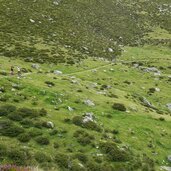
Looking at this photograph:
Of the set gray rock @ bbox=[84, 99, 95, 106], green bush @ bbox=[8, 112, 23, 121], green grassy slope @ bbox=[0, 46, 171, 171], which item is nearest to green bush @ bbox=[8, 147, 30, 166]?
green grassy slope @ bbox=[0, 46, 171, 171]

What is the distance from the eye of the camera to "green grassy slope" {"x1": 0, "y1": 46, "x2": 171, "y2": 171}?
1032 inches

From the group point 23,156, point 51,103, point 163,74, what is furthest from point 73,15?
point 23,156

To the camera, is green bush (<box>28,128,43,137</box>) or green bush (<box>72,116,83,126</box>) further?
green bush (<box>72,116,83,126</box>)

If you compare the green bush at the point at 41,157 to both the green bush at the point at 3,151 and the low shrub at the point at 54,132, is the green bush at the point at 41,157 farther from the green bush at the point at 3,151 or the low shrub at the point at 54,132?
the low shrub at the point at 54,132

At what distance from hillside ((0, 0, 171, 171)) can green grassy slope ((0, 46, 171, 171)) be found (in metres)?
0.08

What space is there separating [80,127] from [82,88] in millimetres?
14501

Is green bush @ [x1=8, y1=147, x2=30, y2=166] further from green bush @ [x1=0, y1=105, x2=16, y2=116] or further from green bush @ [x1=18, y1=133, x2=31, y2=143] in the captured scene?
green bush @ [x1=0, y1=105, x2=16, y2=116]

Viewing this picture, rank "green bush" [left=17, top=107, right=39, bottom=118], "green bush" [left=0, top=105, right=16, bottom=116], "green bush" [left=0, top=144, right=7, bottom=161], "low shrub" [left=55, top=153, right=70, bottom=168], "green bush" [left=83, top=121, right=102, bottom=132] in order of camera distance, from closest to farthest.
Answer: 1. "green bush" [left=0, top=144, right=7, bottom=161]
2. "low shrub" [left=55, top=153, right=70, bottom=168]
3. "green bush" [left=0, top=105, right=16, bottom=116]
4. "green bush" [left=17, top=107, right=39, bottom=118]
5. "green bush" [left=83, top=121, right=102, bottom=132]

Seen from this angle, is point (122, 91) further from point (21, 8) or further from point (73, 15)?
point (73, 15)

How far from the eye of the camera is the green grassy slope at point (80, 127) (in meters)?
26.2

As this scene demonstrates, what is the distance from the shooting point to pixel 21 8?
3209 inches

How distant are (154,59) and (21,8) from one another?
30440 mm

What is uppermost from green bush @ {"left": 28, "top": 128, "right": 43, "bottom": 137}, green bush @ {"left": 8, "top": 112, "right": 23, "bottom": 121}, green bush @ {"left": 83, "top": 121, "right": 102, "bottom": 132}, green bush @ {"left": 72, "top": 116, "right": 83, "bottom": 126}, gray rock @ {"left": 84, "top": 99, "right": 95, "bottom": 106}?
green bush @ {"left": 28, "top": 128, "right": 43, "bottom": 137}

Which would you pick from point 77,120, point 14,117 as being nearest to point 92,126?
point 77,120
